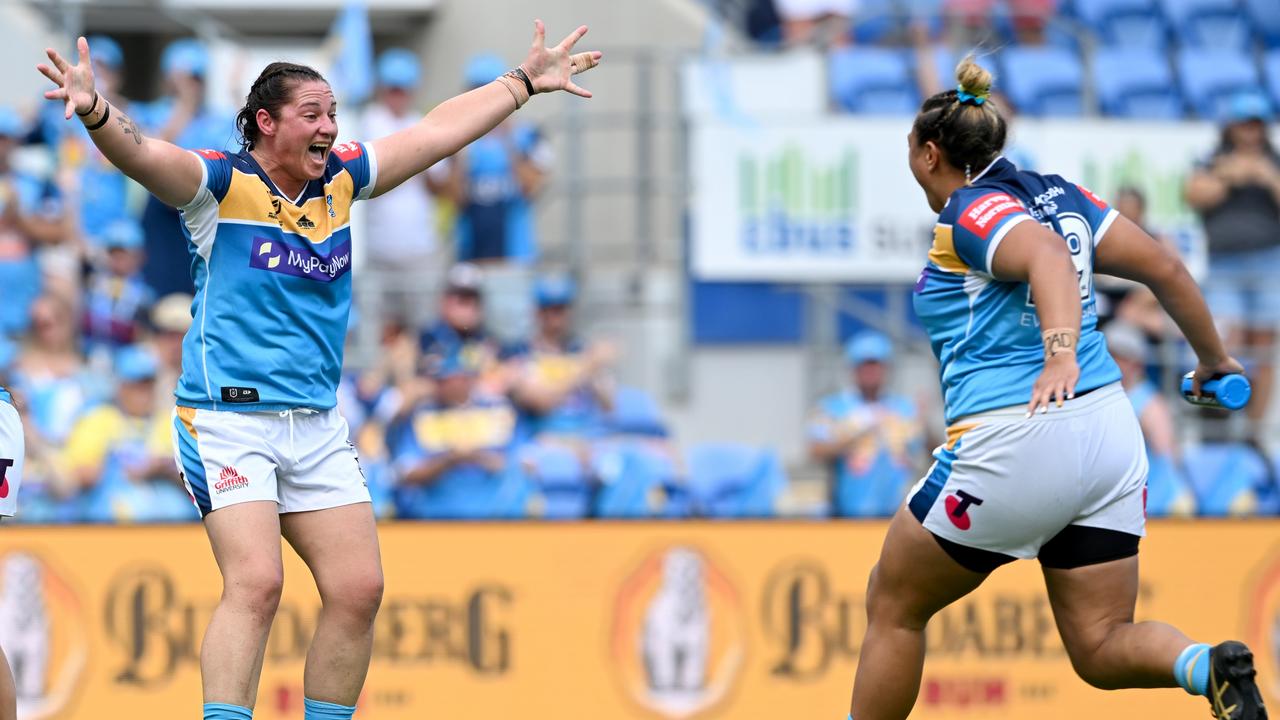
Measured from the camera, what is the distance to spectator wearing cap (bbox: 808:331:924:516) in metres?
9.10

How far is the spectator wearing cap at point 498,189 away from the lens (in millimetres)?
10414

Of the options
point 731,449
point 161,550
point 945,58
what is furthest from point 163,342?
point 945,58

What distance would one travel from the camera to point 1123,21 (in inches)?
508

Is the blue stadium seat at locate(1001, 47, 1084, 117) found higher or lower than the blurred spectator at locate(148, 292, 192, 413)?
higher

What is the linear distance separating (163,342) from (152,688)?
2.32 m

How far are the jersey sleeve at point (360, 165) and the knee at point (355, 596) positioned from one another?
1171 mm

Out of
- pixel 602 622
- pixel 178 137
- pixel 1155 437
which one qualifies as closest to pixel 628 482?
pixel 602 622

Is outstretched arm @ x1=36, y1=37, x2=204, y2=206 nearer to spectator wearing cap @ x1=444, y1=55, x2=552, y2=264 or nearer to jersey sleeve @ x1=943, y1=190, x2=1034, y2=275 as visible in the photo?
jersey sleeve @ x1=943, y1=190, x2=1034, y2=275

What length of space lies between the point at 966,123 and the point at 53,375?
6.17m

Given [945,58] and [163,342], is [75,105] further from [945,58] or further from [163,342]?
[945,58]

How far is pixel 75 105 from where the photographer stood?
A: 4.31 m

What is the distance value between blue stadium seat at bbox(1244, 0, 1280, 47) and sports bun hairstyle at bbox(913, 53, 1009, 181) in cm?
A: 920

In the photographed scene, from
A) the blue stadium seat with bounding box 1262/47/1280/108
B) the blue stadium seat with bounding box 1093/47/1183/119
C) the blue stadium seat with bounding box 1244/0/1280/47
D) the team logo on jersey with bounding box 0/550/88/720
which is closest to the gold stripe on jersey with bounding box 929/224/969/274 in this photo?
the team logo on jersey with bounding box 0/550/88/720

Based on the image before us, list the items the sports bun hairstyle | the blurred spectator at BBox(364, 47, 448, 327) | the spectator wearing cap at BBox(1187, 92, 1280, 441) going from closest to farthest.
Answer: the sports bun hairstyle
the spectator wearing cap at BBox(1187, 92, 1280, 441)
the blurred spectator at BBox(364, 47, 448, 327)
